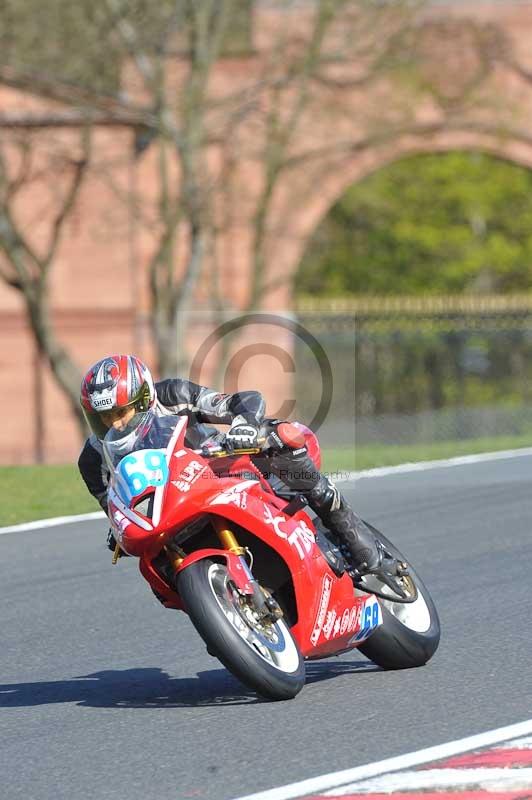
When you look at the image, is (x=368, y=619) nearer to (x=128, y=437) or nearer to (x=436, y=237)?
(x=128, y=437)

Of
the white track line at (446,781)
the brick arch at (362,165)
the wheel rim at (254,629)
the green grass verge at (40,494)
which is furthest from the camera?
the brick arch at (362,165)

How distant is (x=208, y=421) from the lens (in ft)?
20.2

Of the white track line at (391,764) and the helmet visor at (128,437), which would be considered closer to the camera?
the white track line at (391,764)

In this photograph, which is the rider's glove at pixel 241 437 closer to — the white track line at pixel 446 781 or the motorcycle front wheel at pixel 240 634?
the motorcycle front wheel at pixel 240 634

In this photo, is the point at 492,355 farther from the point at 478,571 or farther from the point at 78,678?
the point at 78,678

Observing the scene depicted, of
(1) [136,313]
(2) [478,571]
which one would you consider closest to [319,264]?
(1) [136,313]

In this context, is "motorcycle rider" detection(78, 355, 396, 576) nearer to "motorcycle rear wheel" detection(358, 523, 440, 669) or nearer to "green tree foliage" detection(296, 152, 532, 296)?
"motorcycle rear wheel" detection(358, 523, 440, 669)

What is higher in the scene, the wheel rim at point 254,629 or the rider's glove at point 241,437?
the rider's glove at point 241,437

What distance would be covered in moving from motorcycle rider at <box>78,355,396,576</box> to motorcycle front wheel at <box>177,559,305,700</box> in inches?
20.2

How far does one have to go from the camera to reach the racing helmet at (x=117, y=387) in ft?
19.0

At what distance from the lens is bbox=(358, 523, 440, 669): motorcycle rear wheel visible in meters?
6.52

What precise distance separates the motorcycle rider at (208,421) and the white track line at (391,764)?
3.69 feet

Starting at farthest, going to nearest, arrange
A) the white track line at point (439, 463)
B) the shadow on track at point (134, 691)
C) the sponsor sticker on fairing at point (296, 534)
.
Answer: the white track line at point (439, 463) < the shadow on track at point (134, 691) < the sponsor sticker on fairing at point (296, 534)

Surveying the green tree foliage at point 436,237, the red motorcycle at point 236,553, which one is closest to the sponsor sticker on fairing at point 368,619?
the red motorcycle at point 236,553
